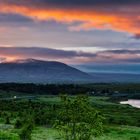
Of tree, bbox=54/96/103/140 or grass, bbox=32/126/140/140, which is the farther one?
grass, bbox=32/126/140/140

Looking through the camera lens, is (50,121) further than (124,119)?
No

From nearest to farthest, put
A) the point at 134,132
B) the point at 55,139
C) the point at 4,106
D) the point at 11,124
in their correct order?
the point at 55,139 < the point at 134,132 < the point at 11,124 < the point at 4,106

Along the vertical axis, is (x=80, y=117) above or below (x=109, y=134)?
above

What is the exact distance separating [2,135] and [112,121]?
57.3 m

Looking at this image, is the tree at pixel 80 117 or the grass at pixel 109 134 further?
the grass at pixel 109 134

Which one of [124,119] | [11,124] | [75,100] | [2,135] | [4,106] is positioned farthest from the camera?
[4,106]

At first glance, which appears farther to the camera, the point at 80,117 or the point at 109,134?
the point at 109,134

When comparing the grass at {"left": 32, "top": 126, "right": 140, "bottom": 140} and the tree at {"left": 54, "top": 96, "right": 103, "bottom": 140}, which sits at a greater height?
the tree at {"left": 54, "top": 96, "right": 103, "bottom": 140}

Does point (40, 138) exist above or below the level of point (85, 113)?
below

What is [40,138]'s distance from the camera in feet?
235

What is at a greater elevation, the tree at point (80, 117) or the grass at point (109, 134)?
the tree at point (80, 117)

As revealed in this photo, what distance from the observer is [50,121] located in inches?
4154

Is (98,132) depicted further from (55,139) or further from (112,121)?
(112,121)

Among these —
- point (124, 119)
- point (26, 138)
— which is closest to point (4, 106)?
→ point (124, 119)
